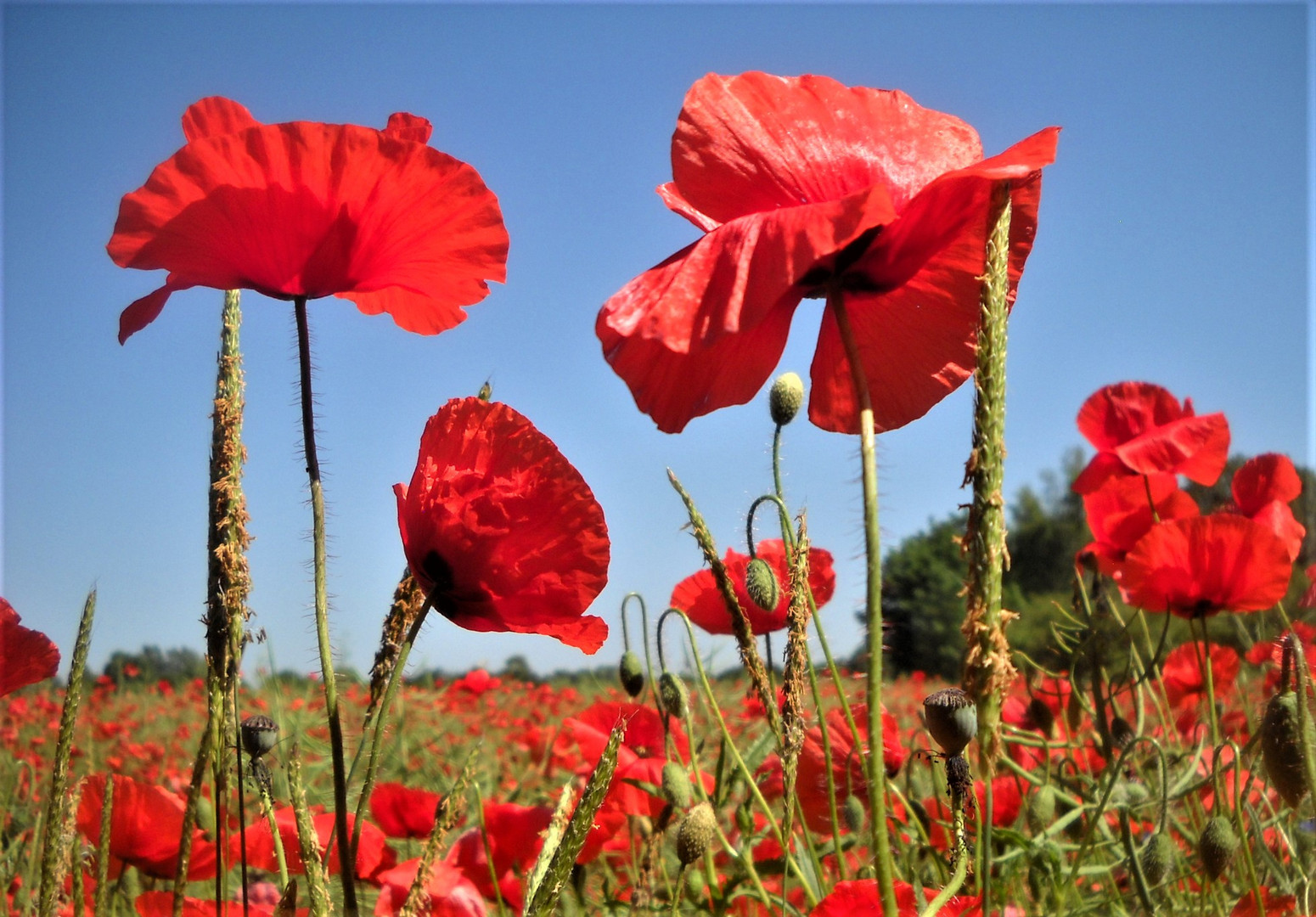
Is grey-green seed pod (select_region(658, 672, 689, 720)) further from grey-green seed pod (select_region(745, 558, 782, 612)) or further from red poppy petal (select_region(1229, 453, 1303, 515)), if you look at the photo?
red poppy petal (select_region(1229, 453, 1303, 515))

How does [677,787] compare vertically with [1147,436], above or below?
below

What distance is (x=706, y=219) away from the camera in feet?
2.40

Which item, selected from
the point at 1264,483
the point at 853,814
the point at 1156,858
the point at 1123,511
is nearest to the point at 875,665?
the point at 1156,858

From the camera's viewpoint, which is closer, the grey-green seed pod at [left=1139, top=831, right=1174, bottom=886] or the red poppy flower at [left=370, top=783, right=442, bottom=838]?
the grey-green seed pod at [left=1139, top=831, right=1174, bottom=886]

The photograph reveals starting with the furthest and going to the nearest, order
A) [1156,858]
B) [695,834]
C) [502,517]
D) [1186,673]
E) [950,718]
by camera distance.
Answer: [1186,673], [1156,858], [695,834], [502,517], [950,718]

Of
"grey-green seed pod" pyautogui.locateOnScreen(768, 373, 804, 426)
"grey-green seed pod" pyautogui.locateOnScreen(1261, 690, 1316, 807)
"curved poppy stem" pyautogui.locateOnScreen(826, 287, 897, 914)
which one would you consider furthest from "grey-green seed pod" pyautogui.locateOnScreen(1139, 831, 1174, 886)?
"curved poppy stem" pyautogui.locateOnScreen(826, 287, 897, 914)

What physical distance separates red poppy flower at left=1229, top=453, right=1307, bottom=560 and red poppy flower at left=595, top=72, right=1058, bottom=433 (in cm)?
131

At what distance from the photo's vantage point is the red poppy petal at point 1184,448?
1.87 metres

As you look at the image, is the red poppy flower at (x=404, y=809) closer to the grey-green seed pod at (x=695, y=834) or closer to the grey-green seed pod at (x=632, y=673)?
the grey-green seed pod at (x=632, y=673)

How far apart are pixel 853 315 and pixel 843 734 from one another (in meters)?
0.88

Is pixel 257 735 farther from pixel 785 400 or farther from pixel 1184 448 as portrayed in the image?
pixel 1184 448

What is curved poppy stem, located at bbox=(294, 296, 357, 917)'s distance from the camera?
0.59 meters

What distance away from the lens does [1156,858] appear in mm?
1106

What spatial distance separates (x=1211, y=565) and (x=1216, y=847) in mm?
645
